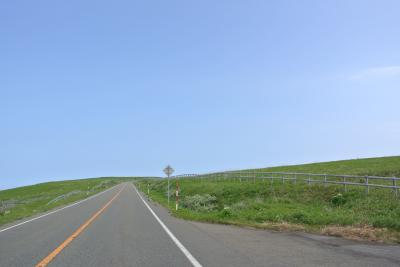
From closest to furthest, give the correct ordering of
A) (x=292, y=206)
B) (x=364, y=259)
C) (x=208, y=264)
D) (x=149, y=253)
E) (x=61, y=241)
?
1. (x=208, y=264)
2. (x=364, y=259)
3. (x=149, y=253)
4. (x=61, y=241)
5. (x=292, y=206)

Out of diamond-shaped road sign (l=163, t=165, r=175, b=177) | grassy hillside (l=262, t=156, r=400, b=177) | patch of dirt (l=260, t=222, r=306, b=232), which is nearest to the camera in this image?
patch of dirt (l=260, t=222, r=306, b=232)

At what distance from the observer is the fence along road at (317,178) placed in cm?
2199

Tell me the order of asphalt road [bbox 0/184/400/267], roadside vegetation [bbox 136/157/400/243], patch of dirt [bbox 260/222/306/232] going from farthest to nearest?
patch of dirt [bbox 260/222/306/232]
roadside vegetation [bbox 136/157/400/243]
asphalt road [bbox 0/184/400/267]

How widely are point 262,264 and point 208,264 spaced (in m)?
1.09

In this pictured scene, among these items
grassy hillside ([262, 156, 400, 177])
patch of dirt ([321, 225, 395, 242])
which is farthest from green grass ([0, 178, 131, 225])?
grassy hillside ([262, 156, 400, 177])

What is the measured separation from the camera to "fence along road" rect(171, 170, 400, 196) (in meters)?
22.0

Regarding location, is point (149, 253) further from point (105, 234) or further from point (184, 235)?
point (105, 234)

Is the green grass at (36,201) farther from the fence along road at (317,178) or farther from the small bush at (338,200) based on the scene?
the fence along road at (317,178)

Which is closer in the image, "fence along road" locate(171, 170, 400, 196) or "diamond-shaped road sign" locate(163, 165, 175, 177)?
"fence along road" locate(171, 170, 400, 196)

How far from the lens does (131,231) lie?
52.3 ft

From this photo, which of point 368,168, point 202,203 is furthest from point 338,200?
point 368,168

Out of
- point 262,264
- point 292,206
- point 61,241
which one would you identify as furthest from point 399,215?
point 61,241

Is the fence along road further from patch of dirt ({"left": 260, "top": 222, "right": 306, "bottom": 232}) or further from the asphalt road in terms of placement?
the asphalt road

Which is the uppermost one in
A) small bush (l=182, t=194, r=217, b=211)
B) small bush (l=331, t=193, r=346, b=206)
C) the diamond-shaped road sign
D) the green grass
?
the diamond-shaped road sign
